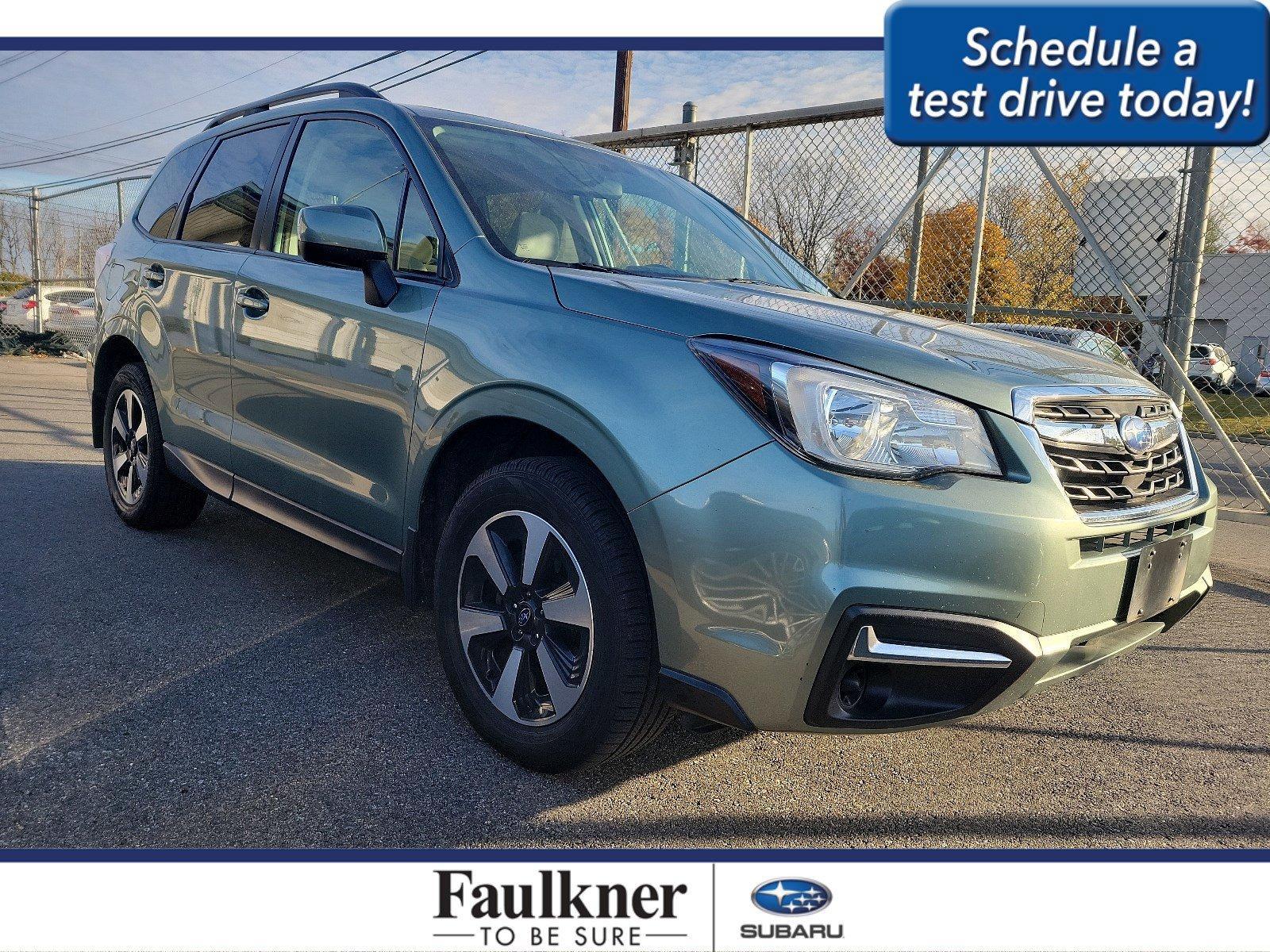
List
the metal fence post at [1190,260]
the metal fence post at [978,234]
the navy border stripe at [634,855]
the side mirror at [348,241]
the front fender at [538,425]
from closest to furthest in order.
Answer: the navy border stripe at [634,855] < the front fender at [538,425] < the side mirror at [348,241] < the metal fence post at [1190,260] < the metal fence post at [978,234]

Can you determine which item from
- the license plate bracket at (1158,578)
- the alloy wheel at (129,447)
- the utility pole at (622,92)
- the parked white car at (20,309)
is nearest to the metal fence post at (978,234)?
the license plate bracket at (1158,578)

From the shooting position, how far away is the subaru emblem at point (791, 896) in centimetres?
196

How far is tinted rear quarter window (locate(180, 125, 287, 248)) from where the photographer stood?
3.63 meters

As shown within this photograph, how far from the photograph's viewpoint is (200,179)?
4.14 meters

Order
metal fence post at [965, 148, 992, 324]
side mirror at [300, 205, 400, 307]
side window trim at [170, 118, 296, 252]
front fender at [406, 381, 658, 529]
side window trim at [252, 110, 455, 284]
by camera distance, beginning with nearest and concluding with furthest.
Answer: front fender at [406, 381, 658, 529] < side mirror at [300, 205, 400, 307] < side window trim at [252, 110, 455, 284] < side window trim at [170, 118, 296, 252] < metal fence post at [965, 148, 992, 324]

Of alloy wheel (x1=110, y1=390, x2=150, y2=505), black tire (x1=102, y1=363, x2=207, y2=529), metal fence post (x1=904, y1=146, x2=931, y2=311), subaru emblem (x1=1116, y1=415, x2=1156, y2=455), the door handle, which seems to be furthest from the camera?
metal fence post (x1=904, y1=146, x2=931, y2=311)

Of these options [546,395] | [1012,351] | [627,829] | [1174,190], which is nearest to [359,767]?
[627,829]

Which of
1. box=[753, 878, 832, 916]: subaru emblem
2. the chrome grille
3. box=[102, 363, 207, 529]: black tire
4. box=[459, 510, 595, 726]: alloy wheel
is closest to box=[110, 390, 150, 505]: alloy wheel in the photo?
box=[102, 363, 207, 529]: black tire

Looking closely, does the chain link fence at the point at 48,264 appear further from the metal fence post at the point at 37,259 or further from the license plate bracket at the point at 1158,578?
the license plate bracket at the point at 1158,578

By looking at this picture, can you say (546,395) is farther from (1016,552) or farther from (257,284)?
(257,284)

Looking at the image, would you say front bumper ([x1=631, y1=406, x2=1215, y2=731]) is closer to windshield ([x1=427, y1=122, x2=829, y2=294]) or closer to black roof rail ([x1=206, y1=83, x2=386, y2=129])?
windshield ([x1=427, y1=122, x2=829, y2=294])

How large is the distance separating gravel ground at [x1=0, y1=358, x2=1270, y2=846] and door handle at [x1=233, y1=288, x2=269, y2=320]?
42.7 inches

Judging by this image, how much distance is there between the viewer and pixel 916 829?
226 cm

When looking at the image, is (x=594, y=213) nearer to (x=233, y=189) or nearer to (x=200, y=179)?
(x=233, y=189)
